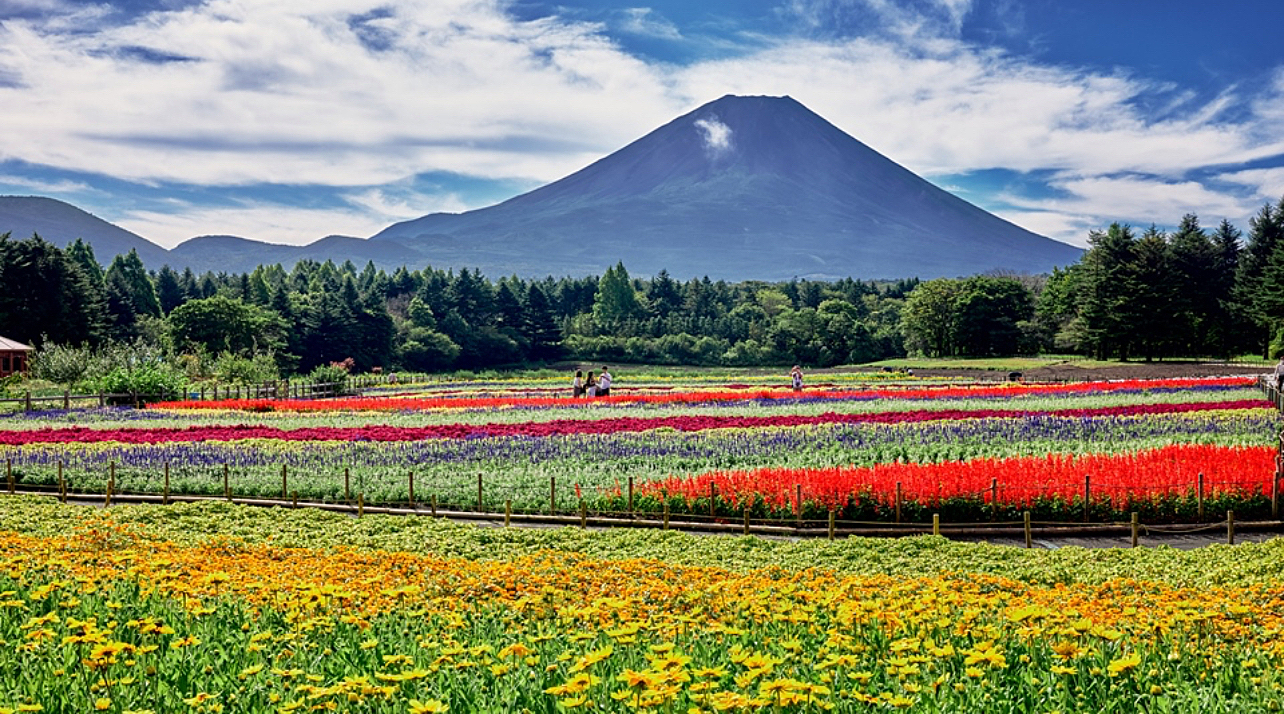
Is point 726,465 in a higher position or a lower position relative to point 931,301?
lower

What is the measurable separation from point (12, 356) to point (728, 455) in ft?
194

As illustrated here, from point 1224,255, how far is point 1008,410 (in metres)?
69.2

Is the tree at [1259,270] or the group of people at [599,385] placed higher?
the tree at [1259,270]

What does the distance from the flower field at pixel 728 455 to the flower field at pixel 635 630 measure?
3.94 meters

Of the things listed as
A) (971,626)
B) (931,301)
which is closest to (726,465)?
(971,626)

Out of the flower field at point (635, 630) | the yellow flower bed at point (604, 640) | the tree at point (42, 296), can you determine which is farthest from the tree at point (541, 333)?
the yellow flower bed at point (604, 640)

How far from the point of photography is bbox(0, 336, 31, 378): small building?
63469mm

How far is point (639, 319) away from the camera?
130 metres

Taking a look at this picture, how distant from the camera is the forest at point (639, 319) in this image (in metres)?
75.6

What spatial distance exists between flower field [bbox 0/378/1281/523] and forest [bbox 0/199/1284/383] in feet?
97.0

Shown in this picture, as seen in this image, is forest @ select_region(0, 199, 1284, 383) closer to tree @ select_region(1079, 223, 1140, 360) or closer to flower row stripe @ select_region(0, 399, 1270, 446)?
tree @ select_region(1079, 223, 1140, 360)

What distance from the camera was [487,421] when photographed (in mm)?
30172

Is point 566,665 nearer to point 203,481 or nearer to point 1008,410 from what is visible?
point 203,481

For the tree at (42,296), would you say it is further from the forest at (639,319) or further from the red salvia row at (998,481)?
the red salvia row at (998,481)
